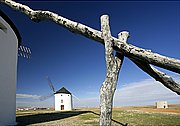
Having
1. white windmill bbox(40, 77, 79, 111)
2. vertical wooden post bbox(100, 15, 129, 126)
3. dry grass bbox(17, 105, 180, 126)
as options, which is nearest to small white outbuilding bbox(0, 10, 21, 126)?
dry grass bbox(17, 105, 180, 126)

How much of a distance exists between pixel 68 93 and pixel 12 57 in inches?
1489

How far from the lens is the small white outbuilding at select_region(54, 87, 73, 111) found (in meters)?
52.3

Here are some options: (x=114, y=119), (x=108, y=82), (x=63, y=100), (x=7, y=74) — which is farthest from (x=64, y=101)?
(x=108, y=82)

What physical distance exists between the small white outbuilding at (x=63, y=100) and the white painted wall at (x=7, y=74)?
3583 centimetres

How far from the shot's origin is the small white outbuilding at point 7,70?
14789mm

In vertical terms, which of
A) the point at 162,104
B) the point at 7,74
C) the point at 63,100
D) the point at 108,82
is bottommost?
the point at 162,104

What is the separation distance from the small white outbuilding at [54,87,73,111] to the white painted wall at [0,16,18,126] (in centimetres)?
3583

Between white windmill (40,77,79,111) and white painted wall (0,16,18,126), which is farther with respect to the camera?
white windmill (40,77,79,111)

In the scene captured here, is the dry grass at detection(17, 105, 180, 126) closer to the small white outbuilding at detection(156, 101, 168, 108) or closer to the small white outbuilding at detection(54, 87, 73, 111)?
the small white outbuilding at detection(156, 101, 168, 108)

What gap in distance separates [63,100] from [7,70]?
38319 millimetres

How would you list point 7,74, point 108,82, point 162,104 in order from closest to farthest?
point 108,82
point 7,74
point 162,104

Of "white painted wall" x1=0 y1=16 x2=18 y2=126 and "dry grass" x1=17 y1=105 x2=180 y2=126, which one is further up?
"white painted wall" x1=0 y1=16 x2=18 y2=126

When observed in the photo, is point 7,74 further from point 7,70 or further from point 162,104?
point 162,104

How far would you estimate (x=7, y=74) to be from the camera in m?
15.7
